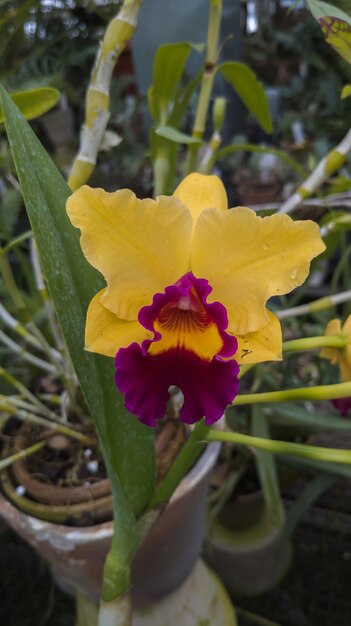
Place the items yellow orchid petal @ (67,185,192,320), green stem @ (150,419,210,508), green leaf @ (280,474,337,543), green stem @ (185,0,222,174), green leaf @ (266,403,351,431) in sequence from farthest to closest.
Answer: green leaf @ (280,474,337,543) < green leaf @ (266,403,351,431) < green stem @ (185,0,222,174) < green stem @ (150,419,210,508) < yellow orchid petal @ (67,185,192,320)

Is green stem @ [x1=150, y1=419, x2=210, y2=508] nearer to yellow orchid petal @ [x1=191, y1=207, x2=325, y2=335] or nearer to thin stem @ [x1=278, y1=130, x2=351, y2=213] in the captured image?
yellow orchid petal @ [x1=191, y1=207, x2=325, y2=335]

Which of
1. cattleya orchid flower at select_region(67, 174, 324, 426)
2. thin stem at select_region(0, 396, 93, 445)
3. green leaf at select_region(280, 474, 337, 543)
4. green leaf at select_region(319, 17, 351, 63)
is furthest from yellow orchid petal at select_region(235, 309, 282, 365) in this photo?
green leaf at select_region(280, 474, 337, 543)

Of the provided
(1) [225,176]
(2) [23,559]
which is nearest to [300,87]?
(1) [225,176]

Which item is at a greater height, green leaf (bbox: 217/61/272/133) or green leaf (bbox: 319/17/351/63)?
green leaf (bbox: 319/17/351/63)

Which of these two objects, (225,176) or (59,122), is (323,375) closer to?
(225,176)

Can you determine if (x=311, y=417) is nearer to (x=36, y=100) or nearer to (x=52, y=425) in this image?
→ (x=52, y=425)

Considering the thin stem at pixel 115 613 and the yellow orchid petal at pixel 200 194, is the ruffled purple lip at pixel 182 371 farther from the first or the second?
the thin stem at pixel 115 613
